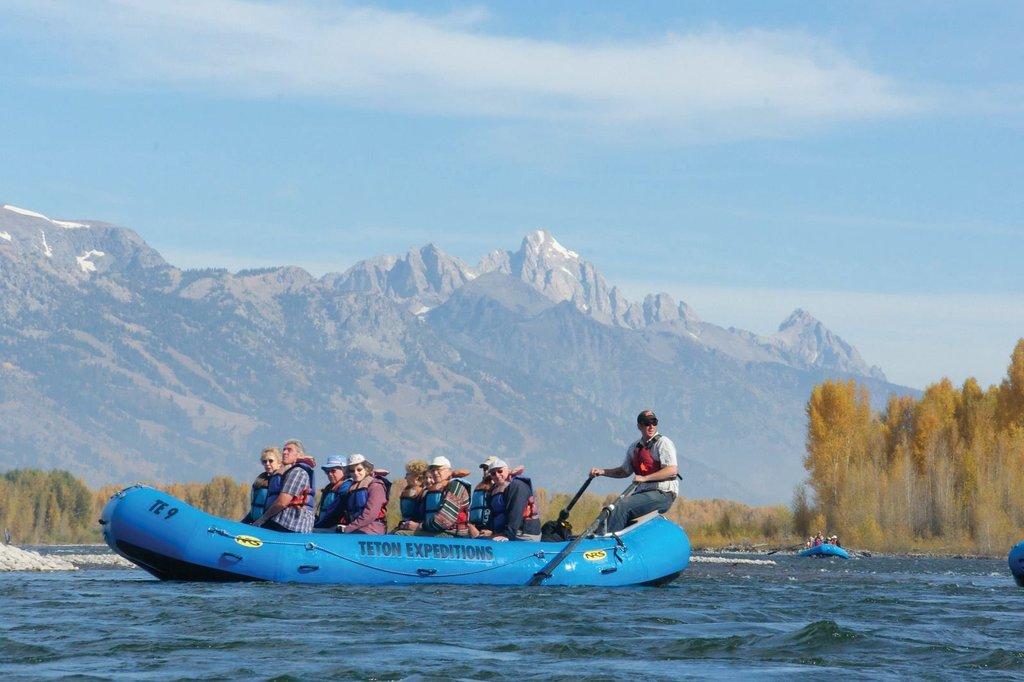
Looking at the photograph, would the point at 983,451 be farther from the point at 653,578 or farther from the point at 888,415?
the point at 653,578

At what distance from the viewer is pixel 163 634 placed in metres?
19.6

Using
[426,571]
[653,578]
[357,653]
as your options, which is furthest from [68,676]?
[653,578]

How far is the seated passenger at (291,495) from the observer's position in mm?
25391

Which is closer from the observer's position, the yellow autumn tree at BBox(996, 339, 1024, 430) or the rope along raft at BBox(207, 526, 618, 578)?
the rope along raft at BBox(207, 526, 618, 578)

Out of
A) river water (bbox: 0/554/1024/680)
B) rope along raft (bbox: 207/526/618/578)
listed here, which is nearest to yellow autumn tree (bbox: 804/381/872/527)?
river water (bbox: 0/554/1024/680)

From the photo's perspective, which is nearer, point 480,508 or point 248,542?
point 248,542

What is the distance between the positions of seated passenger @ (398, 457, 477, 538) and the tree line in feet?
143

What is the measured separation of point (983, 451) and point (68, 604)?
5753cm

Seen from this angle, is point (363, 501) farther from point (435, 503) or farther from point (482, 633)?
point (482, 633)

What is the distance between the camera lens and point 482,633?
20281mm

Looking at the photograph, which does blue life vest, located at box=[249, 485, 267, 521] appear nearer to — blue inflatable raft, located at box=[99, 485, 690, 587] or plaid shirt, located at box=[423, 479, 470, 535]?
blue inflatable raft, located at box=[99, 485, 690, 587]

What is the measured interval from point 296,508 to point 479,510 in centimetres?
A: 335

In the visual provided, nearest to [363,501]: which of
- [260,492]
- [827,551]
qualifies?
[260,492]

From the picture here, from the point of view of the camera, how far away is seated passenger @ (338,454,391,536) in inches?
1041
